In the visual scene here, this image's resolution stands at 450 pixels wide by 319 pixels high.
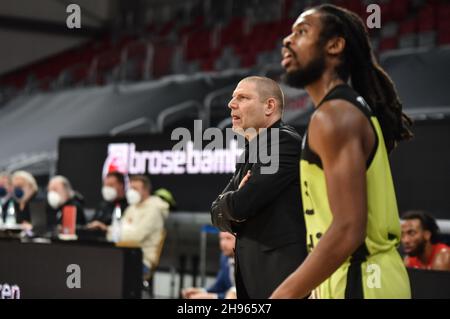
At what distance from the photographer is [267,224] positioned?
8.77 ft

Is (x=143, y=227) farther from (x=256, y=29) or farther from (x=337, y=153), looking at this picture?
(x=256, y=29)

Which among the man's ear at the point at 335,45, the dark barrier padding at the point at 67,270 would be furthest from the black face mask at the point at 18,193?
the man's ear at the point at 335,45

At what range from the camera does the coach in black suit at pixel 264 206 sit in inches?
104

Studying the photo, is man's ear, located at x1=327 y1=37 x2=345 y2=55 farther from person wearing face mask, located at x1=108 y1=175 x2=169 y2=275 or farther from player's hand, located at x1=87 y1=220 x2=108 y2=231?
player's hand, located at x1=87 y1=220 x2=108 y2=231

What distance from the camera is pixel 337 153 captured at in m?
1.71

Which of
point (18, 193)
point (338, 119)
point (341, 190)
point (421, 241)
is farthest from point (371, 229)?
point (18, 193)

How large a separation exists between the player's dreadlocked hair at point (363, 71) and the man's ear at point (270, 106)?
2.83 ft

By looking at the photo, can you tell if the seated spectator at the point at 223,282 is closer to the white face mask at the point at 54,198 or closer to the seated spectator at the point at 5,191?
the white face mask at the point at 54,198

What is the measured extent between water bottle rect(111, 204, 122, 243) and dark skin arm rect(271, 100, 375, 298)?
4775 mm

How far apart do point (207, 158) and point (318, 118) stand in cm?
582

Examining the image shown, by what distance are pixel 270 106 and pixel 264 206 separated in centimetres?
39

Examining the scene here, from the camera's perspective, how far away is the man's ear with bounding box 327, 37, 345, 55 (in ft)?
6.03

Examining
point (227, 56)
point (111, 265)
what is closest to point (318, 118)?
A: point (111, 265)

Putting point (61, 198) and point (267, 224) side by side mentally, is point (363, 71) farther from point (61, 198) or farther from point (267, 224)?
point (61, 198)
